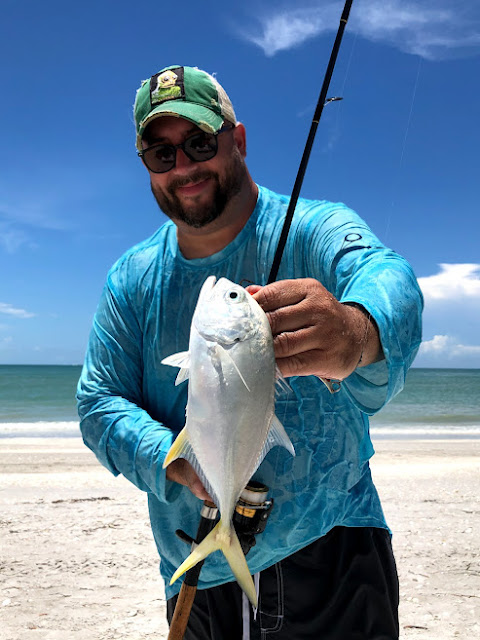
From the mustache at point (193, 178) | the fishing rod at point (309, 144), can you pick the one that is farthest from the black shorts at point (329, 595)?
the mustache at point (193, 178)

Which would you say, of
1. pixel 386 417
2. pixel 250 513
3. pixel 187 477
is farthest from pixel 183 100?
pixel 386 417

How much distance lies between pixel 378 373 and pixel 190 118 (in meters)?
1.14

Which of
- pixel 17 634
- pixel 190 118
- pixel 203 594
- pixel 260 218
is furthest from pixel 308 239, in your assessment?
pixel 17 634

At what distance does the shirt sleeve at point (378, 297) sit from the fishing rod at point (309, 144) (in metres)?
0.15

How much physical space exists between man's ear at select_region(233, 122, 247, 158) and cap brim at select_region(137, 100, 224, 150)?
0.18m

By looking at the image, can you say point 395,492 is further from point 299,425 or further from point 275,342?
point 275,342

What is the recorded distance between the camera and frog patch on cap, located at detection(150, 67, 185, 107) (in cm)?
217

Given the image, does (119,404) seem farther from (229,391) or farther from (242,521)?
(229,391)

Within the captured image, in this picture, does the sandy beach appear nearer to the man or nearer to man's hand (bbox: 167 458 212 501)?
the man

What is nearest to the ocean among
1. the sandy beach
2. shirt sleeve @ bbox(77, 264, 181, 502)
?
the sandy beach

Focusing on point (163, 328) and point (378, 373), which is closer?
point (378, 373)

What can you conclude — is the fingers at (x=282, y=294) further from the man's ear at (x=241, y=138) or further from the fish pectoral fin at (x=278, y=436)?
the man's ear at (x=241, y=138)

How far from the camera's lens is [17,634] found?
429 cm

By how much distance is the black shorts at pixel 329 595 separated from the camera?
89.4 inches
